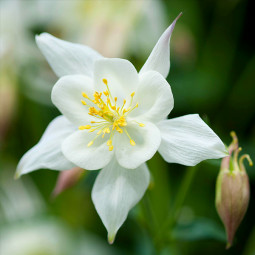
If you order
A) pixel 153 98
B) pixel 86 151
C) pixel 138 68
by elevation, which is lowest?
pixel 138 68

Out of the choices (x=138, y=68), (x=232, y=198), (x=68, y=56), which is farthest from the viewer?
(x=138, y=68)

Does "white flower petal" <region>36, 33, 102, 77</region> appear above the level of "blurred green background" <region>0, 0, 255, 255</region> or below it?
above

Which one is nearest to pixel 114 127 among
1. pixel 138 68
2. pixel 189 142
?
pixel 189 142

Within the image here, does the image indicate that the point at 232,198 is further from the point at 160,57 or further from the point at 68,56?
the point at 68,56

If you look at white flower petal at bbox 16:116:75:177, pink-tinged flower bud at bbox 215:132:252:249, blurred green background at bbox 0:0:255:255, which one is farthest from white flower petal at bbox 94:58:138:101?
blurred green background at bbox 0:0:255:255

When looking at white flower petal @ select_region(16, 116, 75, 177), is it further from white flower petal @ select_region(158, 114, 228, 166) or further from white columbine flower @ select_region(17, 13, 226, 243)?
white flower petal @ select_region(158, 114, 228, 166)

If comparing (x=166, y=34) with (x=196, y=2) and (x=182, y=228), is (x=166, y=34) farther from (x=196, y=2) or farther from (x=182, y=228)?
(x=196, y=2)

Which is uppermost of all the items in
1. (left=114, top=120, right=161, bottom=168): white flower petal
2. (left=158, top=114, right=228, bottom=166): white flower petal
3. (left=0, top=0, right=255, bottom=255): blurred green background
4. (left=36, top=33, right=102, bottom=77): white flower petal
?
(left=36, top=33, right=102, bottom=77): white flower petal
